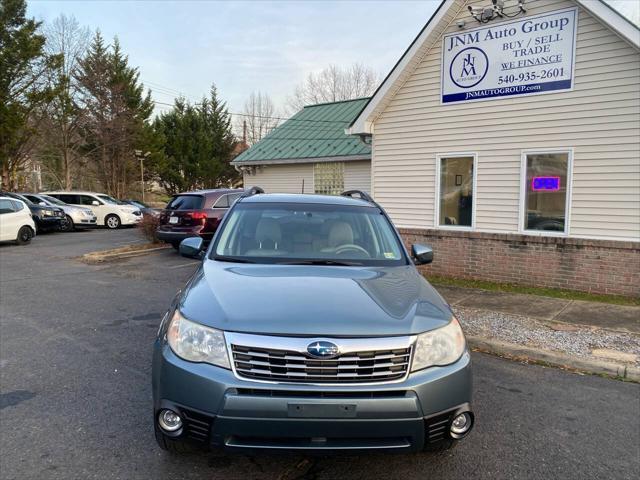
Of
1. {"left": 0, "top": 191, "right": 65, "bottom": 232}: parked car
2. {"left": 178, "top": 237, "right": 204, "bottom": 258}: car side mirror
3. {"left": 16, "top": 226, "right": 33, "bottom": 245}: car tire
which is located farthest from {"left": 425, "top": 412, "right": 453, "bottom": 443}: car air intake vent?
{"left": 0, "top": 191, "right": 65, "bottom": 232}: parked car

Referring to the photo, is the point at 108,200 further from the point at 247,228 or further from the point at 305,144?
the point at 247,228

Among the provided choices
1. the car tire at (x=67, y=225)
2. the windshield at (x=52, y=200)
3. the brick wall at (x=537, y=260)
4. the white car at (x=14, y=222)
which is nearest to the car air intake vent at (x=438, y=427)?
the brick wall at (x=537, y=260)

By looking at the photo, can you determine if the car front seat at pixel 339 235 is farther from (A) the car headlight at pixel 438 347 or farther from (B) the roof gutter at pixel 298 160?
(B) the roof gutter at pixel 298 160

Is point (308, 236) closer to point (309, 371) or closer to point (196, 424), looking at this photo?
point (309, 371)

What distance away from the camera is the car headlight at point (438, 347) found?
8.19 feet

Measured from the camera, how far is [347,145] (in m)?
14.8

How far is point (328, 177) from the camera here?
49.7 feet

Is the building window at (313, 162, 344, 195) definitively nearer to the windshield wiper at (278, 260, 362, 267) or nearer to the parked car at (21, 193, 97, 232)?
the windshield wiper at (278, 260, 362, 267)

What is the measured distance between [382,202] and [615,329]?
5.55 metres

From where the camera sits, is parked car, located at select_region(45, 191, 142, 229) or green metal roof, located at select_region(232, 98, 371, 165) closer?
green metal roof, located at select_region(232, 98, 371, 165)

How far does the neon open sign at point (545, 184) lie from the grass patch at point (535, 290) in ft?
5.88

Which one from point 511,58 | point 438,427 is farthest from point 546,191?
point 438,427

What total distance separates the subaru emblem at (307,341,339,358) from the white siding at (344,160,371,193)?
464 inches

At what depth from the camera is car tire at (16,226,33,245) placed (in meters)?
15.3
